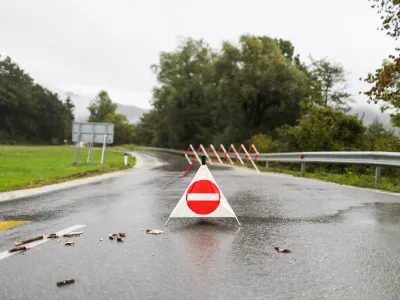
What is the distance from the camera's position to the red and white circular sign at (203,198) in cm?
699

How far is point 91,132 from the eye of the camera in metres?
27.2

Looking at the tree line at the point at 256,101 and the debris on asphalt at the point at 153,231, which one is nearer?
the debris on asphalt at the point at 153,231

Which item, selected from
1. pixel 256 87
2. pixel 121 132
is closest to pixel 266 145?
pixel 256 87

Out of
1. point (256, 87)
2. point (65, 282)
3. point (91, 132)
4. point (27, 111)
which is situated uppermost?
point (256, 87)

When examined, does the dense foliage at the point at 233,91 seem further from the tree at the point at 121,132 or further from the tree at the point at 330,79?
the tree at the point at 121,132

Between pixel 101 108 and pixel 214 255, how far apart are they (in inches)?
6104

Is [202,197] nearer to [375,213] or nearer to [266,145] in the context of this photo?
[375,213]

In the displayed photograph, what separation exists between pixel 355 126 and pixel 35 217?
2320cm

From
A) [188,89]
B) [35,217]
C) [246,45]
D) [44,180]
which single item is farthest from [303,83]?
[35,217]

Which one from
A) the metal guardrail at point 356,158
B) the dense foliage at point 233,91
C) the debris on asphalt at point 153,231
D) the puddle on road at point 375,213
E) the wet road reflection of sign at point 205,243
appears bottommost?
the debris on asphalt at point 153,231

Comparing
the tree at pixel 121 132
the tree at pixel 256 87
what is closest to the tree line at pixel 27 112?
the tree at pixel 121 132

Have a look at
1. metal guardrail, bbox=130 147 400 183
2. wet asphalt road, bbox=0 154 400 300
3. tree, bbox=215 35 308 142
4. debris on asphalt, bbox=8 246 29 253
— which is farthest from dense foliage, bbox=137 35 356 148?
debris on asphalt, bbox=8 246 29 253

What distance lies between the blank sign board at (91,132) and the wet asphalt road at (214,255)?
61.4 ft

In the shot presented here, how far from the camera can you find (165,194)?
1106 cm
